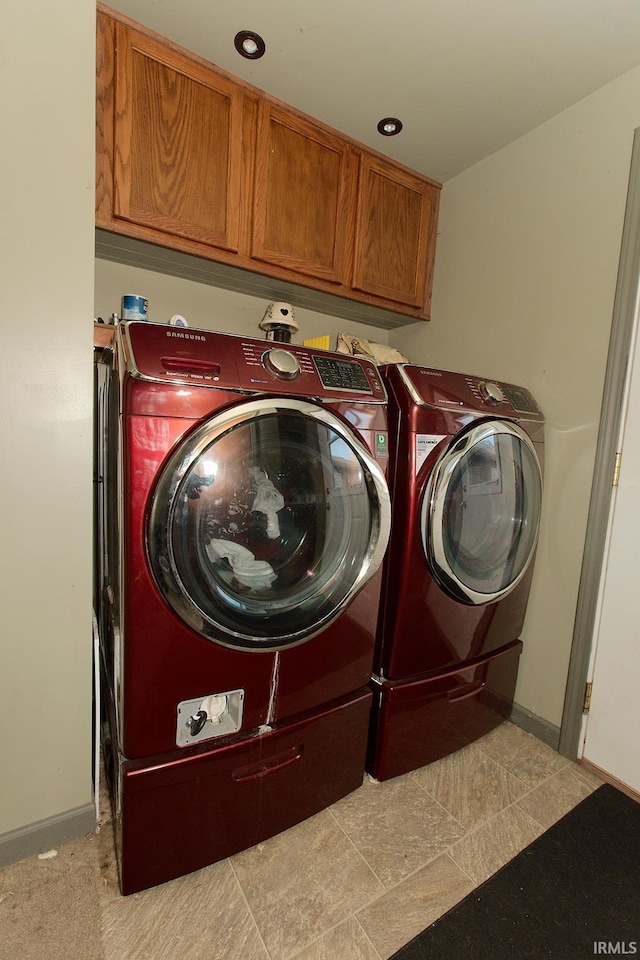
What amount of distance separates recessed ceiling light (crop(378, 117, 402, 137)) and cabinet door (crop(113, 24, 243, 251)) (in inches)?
22.9

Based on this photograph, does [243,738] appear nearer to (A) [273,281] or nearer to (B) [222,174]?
(A) [273,281]

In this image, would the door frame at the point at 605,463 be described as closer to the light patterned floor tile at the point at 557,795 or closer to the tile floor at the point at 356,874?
the light patterned floor tile at the point at 557,795

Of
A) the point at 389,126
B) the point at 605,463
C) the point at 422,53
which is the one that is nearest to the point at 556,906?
the point at 605,463

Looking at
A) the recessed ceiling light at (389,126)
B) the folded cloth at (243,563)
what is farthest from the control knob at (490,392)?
the recessed ceiling light at (389,126)

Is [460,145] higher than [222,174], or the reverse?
[460,145]

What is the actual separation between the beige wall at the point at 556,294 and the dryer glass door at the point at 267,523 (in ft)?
2.91

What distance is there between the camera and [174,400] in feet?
3.15

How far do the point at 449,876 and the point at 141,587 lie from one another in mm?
1129

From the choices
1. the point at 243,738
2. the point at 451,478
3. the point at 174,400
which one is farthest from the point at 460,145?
the point at 243,738

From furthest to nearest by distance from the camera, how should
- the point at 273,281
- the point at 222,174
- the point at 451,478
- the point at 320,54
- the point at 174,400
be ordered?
1. the point at 273,281
2. the point at 222,174
3. the point at 320,54
4. the point at 451,478
5. the point at 174,400

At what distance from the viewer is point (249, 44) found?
146cm

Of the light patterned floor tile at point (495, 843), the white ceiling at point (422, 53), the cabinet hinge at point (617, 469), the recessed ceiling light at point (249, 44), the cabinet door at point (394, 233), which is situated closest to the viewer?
the light patterned floor tile at point (495, 843)

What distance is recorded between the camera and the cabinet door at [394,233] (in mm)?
1959

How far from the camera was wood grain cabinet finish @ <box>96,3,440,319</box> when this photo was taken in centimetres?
141
